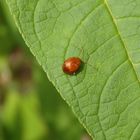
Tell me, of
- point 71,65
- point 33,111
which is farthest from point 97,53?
point 33,111

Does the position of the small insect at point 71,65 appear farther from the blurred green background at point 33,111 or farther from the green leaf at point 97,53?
the blurred green background at point 33,111

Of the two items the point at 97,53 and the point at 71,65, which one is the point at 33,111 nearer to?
the point at 71,65

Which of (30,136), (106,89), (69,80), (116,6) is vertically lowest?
(30,136)

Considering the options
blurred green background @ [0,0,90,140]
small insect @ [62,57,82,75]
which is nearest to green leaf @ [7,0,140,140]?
small insect @ [62,57,82,75]

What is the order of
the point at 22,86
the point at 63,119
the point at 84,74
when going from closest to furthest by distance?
the point at 84,74 → the point at 63,119 → the point at 22,86

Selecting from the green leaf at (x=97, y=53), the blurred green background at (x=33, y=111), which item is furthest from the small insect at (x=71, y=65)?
the blurred green background at (x=33, y=111)

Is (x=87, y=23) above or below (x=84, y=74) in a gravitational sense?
above

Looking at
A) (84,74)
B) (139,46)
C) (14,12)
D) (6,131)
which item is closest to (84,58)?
(84,74)

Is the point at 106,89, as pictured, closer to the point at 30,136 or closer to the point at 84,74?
the point at 84,74

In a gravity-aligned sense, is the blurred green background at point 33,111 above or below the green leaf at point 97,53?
below
